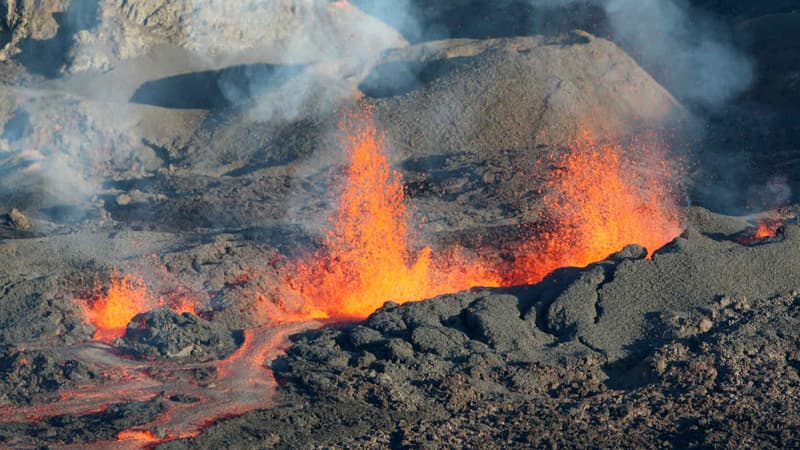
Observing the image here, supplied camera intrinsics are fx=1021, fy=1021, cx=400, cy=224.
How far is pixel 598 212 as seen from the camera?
A: 2739 centimetres

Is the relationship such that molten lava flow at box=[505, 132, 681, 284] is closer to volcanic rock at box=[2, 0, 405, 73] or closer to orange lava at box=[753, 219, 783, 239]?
orange lava at box=[753, 219, 783, 239]

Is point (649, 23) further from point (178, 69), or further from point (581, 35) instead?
point (178, 69)

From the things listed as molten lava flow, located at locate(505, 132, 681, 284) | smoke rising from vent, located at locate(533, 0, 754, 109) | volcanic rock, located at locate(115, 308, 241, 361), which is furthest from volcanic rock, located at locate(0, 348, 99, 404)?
smoke rising from vent, located at locate(533, 0, 754, 109)

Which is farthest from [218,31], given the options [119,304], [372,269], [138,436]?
[138,436]

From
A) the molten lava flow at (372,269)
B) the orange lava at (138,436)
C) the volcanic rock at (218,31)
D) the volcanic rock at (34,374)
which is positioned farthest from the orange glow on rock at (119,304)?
the volcanic rock at (218,31)

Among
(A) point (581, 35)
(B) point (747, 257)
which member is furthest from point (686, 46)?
(B) point (747, 257)

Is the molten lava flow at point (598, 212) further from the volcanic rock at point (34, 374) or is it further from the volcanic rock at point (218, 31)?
the volcanic rock at point (218, 31)

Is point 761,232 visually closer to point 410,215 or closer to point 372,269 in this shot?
point 410,215

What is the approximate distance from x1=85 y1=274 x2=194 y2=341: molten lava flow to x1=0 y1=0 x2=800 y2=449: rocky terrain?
141mm

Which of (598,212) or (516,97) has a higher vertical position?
(516,97)

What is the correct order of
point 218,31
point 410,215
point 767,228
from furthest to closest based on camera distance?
point 218,31, point 410,215, point 767,228

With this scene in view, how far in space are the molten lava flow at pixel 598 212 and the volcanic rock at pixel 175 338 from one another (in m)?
7.42

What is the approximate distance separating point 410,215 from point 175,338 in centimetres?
905

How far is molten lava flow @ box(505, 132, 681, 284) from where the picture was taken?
84.7 ft
